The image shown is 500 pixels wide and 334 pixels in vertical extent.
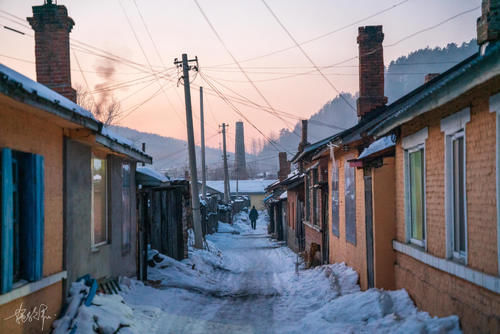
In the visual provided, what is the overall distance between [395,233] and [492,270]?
169 inches

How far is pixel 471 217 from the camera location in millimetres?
5758

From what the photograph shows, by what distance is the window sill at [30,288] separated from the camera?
553cm

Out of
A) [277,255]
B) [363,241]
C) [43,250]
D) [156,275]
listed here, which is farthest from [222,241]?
[43,250]

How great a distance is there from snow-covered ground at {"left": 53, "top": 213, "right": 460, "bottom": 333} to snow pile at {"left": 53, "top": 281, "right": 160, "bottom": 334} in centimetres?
3

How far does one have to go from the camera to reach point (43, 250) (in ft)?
21.8

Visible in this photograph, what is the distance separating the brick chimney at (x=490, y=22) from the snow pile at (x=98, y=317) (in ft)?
21.5

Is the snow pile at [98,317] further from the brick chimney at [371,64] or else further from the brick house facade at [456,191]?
the brick chimney at [371,64]

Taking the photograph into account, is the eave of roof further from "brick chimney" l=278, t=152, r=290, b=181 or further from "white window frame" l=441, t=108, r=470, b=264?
"brick chimney" l=278, t=152, r=290, b=181

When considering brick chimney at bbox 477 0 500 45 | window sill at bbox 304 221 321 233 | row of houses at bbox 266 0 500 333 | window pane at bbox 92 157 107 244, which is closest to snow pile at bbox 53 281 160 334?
window pane at bbox 92 157 107 244

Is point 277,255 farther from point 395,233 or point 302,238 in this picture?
point 395,233

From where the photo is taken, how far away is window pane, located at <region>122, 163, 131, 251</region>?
11.2 m

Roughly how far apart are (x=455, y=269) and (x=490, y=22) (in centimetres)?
322

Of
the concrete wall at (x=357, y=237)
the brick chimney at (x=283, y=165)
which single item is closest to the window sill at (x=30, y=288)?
the concrete wall at (x=357, y=237)

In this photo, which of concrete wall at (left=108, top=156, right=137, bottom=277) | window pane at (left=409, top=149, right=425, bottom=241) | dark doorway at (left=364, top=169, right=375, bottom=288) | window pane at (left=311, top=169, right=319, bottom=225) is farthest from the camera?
window pane at (left=311, top=169, right=319, bottom=225)
